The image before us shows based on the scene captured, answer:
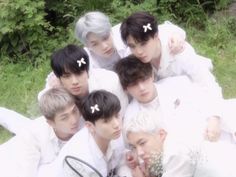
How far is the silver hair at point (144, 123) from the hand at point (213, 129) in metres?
0.27

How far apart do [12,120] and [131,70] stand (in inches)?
47.1

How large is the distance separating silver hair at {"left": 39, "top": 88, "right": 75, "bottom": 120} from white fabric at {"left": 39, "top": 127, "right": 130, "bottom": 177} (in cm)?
18

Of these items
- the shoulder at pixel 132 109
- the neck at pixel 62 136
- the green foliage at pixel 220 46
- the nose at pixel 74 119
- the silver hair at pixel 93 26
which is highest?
the silver hair at pixel 93 26

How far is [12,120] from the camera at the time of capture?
13.7 feet

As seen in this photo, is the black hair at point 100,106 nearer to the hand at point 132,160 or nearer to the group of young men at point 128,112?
the group of young men at point 128,112

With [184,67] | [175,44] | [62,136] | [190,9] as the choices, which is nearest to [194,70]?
[184,67]

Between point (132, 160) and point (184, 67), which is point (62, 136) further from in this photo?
point (184, 67)

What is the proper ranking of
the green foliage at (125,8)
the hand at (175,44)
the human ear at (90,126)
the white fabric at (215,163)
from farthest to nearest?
1. the green foliage at (125,8)
2. the hand at (175,44)
3. the human ear at (90,126)
4. the white fabric at (215,163)

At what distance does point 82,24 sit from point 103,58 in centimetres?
29

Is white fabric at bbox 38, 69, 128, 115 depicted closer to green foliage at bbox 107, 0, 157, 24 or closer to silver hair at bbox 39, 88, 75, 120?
silver hair at bbox 39, 88, 75, 120

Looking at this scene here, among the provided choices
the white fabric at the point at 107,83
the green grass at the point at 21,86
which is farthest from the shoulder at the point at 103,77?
the green grass at the point at 21,86

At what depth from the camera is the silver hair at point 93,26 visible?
354 cm

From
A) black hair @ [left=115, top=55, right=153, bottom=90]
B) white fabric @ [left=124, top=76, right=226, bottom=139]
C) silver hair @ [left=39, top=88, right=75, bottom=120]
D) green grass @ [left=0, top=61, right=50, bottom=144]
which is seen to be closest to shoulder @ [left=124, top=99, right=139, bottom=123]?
white fabric @ [left=124, top=76, right=226, bottom=139]

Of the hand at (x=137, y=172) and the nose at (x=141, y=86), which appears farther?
the nose at (x=141, y=86)
